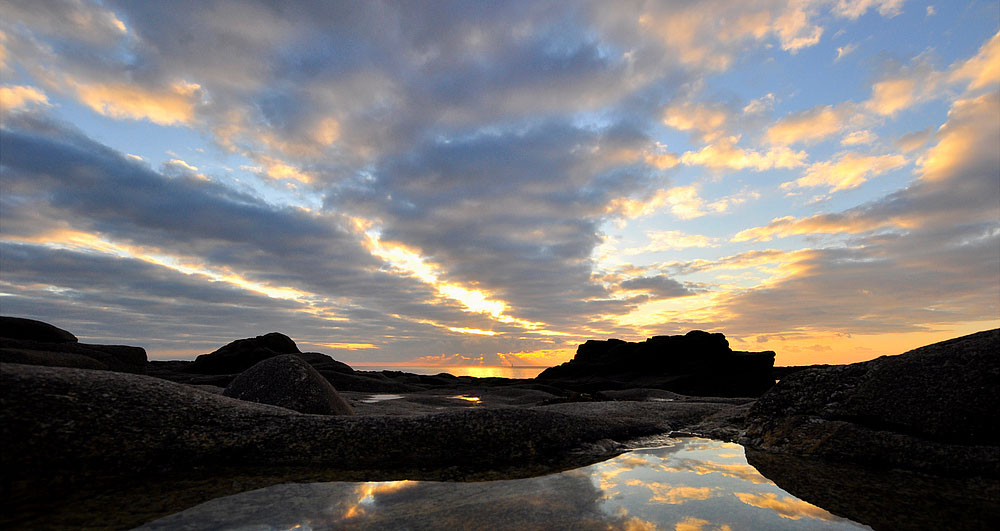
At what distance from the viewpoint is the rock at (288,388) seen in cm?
905

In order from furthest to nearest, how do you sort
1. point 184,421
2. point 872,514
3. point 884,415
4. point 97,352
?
point 97,352 < point 884,415 < point 184,421 < point 872,514

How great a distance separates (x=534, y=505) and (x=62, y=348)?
15528 millimetres

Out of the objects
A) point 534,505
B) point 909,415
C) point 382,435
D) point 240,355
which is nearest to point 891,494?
point 909,415

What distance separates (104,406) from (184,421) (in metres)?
0.75

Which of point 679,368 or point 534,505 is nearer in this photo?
point 534,505

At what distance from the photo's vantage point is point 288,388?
9.23 meters

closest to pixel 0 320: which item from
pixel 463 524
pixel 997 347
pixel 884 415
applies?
pixel 463 524

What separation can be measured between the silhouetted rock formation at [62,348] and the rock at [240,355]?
13.3 meters

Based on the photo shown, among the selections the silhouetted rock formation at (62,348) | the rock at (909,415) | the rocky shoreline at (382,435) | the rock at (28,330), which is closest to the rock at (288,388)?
the rocky shoreline at (382,435)

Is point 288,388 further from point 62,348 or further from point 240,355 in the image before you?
point 240,355

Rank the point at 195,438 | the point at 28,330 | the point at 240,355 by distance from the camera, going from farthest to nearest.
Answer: the point at 240,355 < the point at 28,330 < the point at 195,438

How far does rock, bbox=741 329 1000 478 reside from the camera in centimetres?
522

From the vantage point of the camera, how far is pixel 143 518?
326 centimetres

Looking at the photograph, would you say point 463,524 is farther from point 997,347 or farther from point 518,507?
point 997,347
